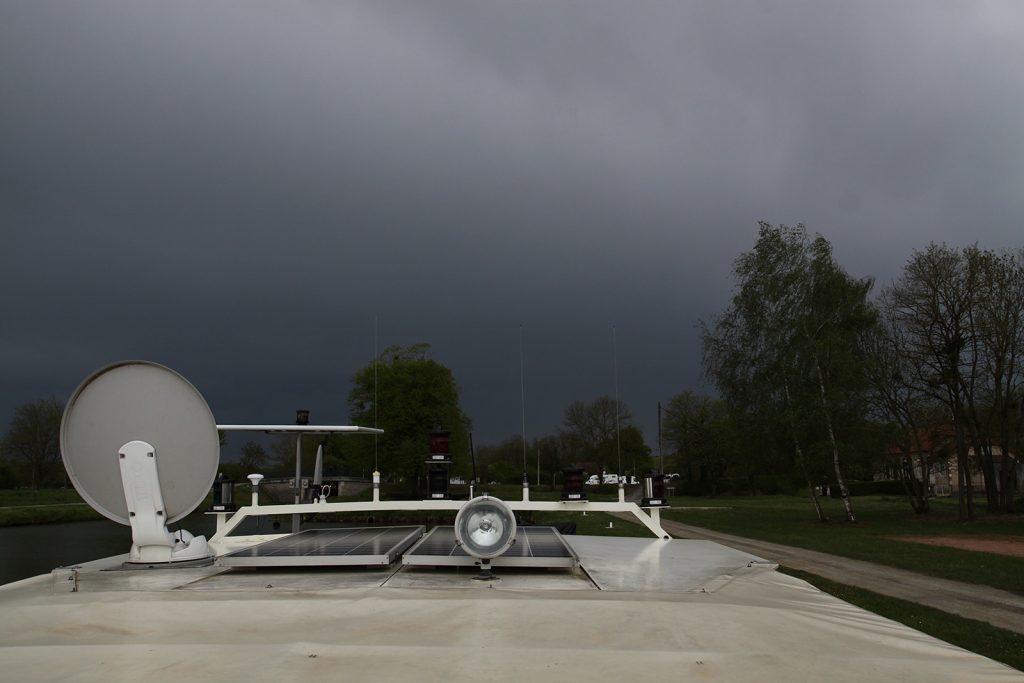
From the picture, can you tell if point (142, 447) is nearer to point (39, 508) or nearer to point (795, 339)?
point (795, 339)

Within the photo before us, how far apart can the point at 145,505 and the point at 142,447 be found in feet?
2.45

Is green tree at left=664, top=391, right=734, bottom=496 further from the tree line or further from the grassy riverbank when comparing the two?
the grassy riverbank

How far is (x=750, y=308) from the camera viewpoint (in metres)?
33.3

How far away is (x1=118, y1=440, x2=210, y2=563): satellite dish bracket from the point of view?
9070 millimetres

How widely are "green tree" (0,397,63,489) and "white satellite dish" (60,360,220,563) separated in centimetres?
5255

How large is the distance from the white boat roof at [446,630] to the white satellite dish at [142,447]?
76cm

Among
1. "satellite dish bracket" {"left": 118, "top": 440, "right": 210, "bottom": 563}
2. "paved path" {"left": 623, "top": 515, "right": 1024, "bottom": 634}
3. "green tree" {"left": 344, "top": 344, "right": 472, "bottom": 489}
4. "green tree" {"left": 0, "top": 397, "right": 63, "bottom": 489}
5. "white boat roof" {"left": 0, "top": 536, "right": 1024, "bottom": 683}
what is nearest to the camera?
"white boat roof" {"left": 0, "top": 536, "right": 1024, "bottom": 683}

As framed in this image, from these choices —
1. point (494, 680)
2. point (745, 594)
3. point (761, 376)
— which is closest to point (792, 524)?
point (761, 376)

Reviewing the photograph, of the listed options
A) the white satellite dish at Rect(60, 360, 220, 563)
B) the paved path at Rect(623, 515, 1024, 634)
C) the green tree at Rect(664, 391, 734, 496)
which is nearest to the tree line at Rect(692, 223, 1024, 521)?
the paved path at Rect(623, 515, 1024, 634)

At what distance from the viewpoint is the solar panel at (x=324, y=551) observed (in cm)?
882

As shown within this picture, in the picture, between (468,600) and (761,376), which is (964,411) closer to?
(761,376)

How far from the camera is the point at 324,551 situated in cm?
941

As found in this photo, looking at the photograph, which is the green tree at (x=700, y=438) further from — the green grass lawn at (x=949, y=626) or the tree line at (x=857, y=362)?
the green grass lawn at (x=949, y=626)

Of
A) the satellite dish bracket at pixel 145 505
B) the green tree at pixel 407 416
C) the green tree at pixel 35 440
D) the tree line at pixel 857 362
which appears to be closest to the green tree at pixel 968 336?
the tree line at pixel 857 362
